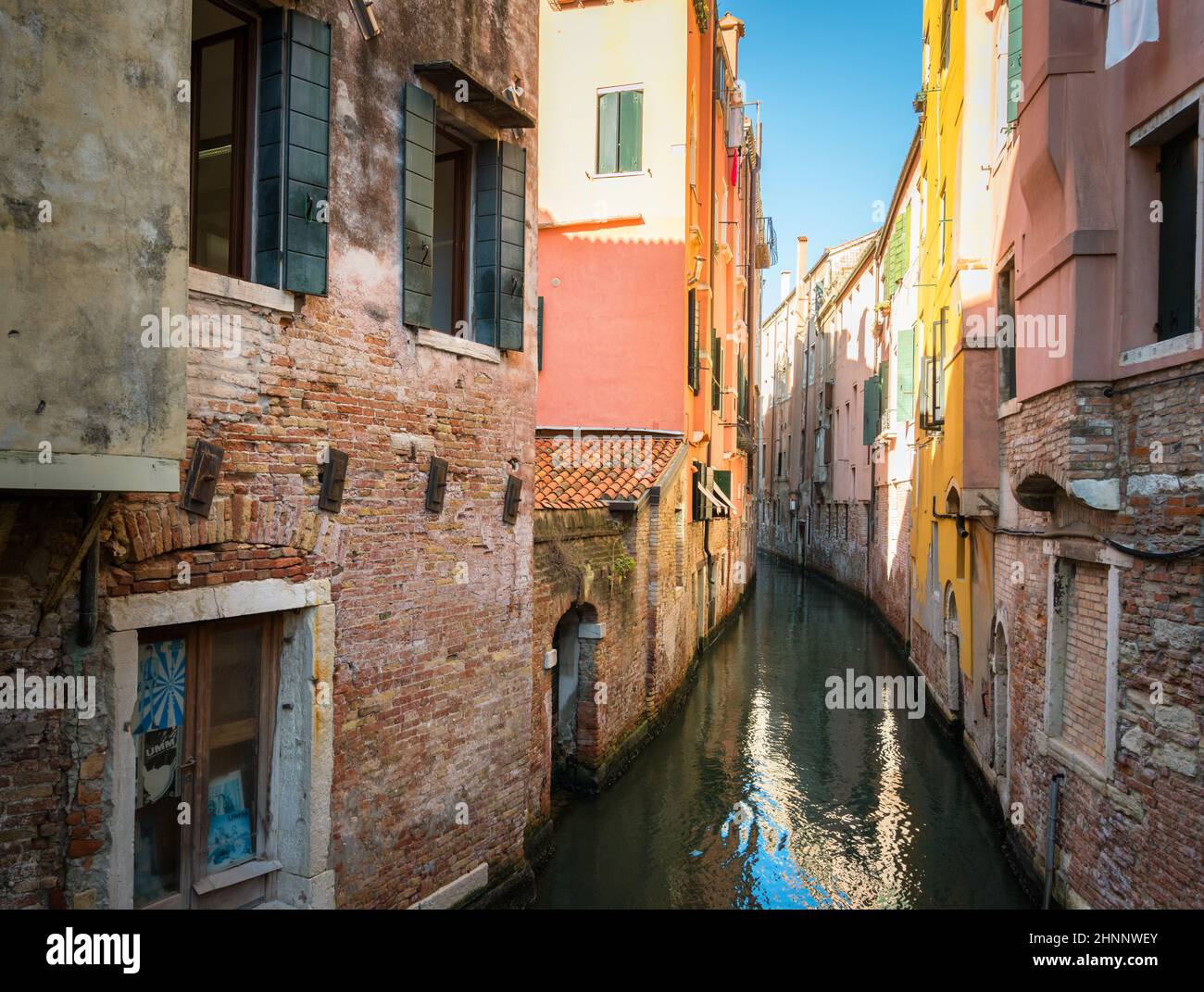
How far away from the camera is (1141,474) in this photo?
6355mm

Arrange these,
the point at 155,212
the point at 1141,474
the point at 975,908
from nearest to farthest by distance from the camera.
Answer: the point at 155,212, the point at 1141,474, the point at 975,908

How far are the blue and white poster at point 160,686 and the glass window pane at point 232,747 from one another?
0.20m

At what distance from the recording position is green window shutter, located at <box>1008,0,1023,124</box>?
349 inches

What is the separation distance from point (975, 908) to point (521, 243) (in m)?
7.18

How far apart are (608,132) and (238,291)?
1199 centimetres

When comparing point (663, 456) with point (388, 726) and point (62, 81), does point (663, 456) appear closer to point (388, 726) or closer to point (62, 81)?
point (388, 726)

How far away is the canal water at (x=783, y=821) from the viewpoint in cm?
855

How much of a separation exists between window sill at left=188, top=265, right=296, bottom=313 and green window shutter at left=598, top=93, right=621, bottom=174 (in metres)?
11.5

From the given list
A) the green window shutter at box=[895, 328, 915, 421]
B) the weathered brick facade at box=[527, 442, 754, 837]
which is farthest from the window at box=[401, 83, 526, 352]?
the green window shutter at box=[895, 328, 915, 421]

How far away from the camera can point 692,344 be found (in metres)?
16.2

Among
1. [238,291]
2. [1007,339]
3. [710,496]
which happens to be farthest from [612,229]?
[238,291]

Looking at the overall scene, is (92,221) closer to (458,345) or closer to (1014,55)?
(458,345)
